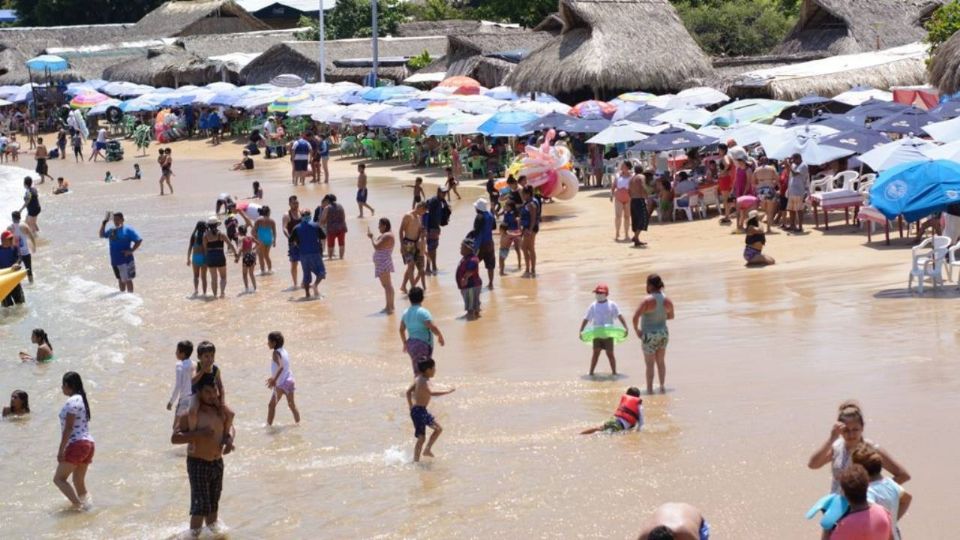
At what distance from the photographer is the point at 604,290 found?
12.2m

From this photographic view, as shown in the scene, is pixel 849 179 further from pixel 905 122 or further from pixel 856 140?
pixel 905 122

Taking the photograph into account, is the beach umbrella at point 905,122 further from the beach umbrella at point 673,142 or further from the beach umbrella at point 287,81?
the beach umbrella at point 287,81

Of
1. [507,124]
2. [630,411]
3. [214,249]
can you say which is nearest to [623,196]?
[214,249]

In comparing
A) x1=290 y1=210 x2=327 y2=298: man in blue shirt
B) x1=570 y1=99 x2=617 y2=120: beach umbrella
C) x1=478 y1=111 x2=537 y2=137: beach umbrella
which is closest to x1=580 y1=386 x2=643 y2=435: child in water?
x1=290 y1=210 x2=327 y2=298: man in blue shirt

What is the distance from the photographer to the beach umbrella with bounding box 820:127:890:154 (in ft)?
67.6

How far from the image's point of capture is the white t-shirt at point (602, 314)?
12.2 m

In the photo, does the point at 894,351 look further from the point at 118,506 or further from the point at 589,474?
the point at 118,506

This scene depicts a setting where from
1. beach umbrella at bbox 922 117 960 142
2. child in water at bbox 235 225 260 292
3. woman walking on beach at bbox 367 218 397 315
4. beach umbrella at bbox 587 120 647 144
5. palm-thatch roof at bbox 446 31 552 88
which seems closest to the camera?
woman walking on beach at bbox 367 218 397 315

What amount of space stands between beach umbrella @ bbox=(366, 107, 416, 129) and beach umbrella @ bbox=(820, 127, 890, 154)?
50.3 ft

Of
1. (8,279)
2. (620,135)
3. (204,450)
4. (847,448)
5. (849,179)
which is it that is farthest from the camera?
(620,135)

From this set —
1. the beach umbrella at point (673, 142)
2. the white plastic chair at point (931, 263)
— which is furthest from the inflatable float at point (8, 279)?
the white plastic chair at point (931, 263)

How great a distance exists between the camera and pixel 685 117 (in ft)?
90.6

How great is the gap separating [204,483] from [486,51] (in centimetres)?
3639

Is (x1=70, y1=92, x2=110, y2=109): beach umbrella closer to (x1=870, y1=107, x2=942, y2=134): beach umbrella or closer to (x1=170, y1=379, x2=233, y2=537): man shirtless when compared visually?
(x1=870, y1=107, x2=942, y2=134): beach umbrella
